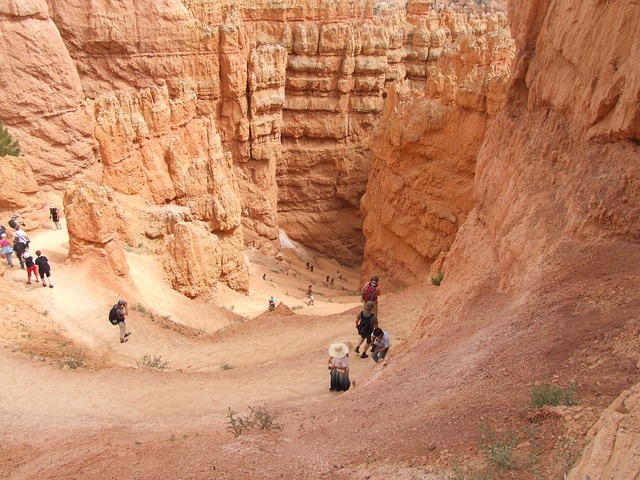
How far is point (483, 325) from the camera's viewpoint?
241 inches

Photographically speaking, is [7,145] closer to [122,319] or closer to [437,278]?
[122,319]

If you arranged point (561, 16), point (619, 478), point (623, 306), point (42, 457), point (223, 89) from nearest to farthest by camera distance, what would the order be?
point (619, 478)
point (623, 306)
point (42, 457)
point (561, 16)
point (223, 89)

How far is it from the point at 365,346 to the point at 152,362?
407 centimetres

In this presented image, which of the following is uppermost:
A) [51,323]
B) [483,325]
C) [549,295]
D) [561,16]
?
[561,16]

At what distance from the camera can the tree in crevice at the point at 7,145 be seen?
15828mm

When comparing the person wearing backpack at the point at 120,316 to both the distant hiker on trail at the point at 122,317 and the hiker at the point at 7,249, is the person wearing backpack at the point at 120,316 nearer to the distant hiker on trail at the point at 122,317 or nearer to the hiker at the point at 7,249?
the distant hiker on trail at the point at 122,317

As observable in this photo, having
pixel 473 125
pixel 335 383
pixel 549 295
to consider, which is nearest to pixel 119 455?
pixel 335 383

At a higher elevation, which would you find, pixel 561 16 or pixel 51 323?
pixel 561 16

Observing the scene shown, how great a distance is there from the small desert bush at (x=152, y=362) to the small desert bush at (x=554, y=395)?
7634mm

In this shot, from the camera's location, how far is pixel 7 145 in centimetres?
1600

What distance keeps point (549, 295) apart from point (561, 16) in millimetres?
4129

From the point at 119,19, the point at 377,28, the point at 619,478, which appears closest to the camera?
the point at 619,478

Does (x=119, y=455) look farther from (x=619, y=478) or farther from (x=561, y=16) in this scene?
(x=561, y=16)

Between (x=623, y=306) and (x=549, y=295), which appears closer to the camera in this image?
(x=623, y=306)
